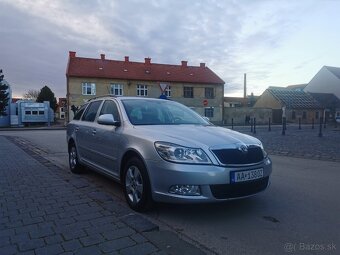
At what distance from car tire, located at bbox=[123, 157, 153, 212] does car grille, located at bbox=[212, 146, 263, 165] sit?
3.35ft

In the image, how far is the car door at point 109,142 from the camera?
5.39 metres

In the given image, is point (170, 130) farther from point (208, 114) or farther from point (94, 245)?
point (208, 114)

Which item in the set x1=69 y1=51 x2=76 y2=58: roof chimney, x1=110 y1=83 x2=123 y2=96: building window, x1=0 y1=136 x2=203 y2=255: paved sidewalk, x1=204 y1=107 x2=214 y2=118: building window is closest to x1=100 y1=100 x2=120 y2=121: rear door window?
x1=0 y1=136 x2=203 y2=255: paved sidewalk

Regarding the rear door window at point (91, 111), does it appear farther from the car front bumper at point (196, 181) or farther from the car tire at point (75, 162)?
the car front bumper at point (196, 181)

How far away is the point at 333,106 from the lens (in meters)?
60.8

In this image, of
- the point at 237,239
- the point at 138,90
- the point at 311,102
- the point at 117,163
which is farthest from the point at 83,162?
the point at 311,102

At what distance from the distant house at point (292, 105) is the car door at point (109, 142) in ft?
168

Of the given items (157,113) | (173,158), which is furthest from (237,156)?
(157,113)

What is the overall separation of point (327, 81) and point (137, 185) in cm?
7059

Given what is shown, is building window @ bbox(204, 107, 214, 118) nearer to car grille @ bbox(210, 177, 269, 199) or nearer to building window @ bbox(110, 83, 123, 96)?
building window @ bbox(110, 83, 123, 96)

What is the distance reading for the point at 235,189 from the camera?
432 centimetres

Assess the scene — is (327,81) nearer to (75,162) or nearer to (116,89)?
(116,89)

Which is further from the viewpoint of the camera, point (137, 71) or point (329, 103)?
point (329, 103)

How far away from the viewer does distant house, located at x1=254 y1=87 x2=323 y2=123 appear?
55719mm
